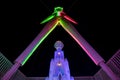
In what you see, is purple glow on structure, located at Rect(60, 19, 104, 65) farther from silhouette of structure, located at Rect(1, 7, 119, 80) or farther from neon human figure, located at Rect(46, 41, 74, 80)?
neon human figure, located at Rect(46, 41, 74, 80)

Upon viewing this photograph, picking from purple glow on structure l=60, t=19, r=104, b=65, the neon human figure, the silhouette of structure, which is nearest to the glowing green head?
the silhouette of structure

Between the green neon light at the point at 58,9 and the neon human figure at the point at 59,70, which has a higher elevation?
the green neon light at the point at 58,9

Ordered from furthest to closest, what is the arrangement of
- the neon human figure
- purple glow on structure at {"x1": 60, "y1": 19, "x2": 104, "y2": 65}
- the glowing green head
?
the glowing green head → the neon human figure → purple glow on structure at {"x1": 60, "y1": 19, "x2": 104, "y2": 65}

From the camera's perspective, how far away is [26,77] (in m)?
6.52

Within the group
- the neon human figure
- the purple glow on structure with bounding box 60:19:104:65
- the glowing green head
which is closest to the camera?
the purple glow on structure with bounding box 60:19:104:65

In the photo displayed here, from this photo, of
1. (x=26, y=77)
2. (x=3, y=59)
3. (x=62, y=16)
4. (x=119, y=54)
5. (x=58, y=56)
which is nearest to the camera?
(x=119, y=54)

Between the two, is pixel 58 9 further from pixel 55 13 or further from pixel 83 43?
pixel 83 43

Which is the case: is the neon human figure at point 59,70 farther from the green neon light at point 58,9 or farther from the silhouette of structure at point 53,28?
the green neon light at point 58,9

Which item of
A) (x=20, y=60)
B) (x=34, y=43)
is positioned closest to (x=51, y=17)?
(x=34, y=43)

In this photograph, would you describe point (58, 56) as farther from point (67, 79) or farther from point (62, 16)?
point (62, 16)

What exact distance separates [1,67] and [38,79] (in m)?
1.95

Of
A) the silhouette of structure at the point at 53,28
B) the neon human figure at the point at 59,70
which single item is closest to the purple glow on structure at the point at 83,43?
the silhouette of structure at the point at 53,28

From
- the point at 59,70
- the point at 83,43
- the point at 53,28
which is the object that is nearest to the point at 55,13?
the point at 53,28

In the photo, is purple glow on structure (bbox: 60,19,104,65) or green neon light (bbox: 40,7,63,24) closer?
purple glow on structure (bbox: 60,19,104,65)
